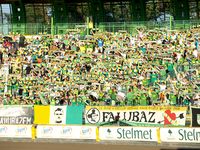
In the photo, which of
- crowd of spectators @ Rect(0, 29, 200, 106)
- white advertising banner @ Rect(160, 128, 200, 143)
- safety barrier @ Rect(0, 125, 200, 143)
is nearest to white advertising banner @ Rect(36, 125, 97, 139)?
safety barrier @ Rect(0, 125, 200, 143)

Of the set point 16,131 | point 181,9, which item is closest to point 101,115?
point 16,131

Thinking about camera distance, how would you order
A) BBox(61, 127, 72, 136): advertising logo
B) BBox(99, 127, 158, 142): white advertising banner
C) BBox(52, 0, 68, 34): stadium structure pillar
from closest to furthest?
BBox(99, 127, 158, 142): white advertising banner
BBox(61, 127, 72, 136): advertising logo
BBox(52, 0, 68, 34): stadium structure pillar

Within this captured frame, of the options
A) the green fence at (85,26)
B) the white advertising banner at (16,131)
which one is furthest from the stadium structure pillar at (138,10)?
the white advertising banner at (16,131)

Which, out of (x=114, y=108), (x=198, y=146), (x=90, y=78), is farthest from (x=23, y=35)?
(x=198, y=146)

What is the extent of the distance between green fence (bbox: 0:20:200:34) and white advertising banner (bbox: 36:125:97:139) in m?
12.8

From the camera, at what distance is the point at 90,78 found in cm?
2794

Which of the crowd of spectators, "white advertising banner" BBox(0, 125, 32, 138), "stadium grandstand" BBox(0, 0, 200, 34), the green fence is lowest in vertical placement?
"white advertising banner" BBox(0, 125, 32, 138)

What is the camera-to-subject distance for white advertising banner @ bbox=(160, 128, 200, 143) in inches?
784

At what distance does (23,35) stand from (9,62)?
173 inches

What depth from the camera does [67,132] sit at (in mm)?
21703

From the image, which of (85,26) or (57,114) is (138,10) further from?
(57,114)

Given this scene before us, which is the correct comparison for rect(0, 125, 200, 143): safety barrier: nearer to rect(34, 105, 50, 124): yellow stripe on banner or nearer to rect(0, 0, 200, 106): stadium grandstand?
rect(34, 105, 50, 124): yellow stripe on banner

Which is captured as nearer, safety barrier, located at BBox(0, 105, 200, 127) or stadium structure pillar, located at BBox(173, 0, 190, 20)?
safety barrier, located at BBox(0, 105, 200, 127)

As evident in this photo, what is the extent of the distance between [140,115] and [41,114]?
543 centimetres
